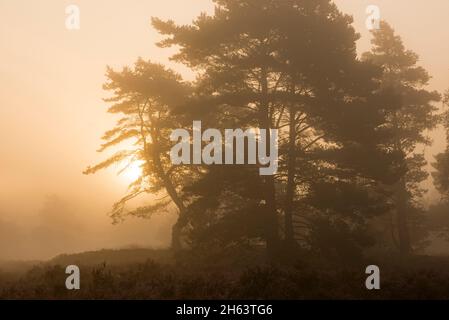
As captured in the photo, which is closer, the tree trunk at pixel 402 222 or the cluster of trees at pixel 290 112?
the cluster of trees at pixel 290 112

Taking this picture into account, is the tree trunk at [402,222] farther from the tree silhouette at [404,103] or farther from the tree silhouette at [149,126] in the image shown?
the tree silhouette at [149,126]

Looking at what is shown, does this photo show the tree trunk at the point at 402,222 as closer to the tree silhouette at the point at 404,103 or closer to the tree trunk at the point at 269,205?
the tree silhouette at the point at 404,103

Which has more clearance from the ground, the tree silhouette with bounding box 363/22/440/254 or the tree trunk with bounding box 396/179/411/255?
the tree silhouette with bounding box 363/22/440/254

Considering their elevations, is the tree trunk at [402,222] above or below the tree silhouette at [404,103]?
below

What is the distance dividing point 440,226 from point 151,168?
26.6 meters

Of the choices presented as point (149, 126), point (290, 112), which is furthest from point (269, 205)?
point (149, 126)

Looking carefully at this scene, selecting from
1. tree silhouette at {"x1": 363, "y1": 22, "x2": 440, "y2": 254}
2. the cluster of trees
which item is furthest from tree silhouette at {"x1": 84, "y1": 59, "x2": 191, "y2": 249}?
tree silhouette at {"x1": 363, "y1": 22, "x2": 440, "y2": 254}

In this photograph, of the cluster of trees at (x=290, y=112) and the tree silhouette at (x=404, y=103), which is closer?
the cluster of trees at (x=290, y=112)

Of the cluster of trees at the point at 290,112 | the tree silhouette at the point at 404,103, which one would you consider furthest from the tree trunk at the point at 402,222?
the cluster of trees at the point at 290,112

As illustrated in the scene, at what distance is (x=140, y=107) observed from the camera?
26938mm

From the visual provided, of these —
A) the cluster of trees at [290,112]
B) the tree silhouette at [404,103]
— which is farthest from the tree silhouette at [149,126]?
the tree silhouette at [404,103]

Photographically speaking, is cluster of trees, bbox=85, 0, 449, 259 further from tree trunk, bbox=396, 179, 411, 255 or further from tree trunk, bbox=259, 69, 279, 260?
tree trunk, bbox=396, 179, 411, 255

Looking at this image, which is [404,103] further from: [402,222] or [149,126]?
[149,126]

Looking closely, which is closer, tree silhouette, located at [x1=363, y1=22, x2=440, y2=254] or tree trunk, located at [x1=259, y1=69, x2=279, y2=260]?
tree trunk, located at [x1=259, y1=69, x2=279, y2=260]
